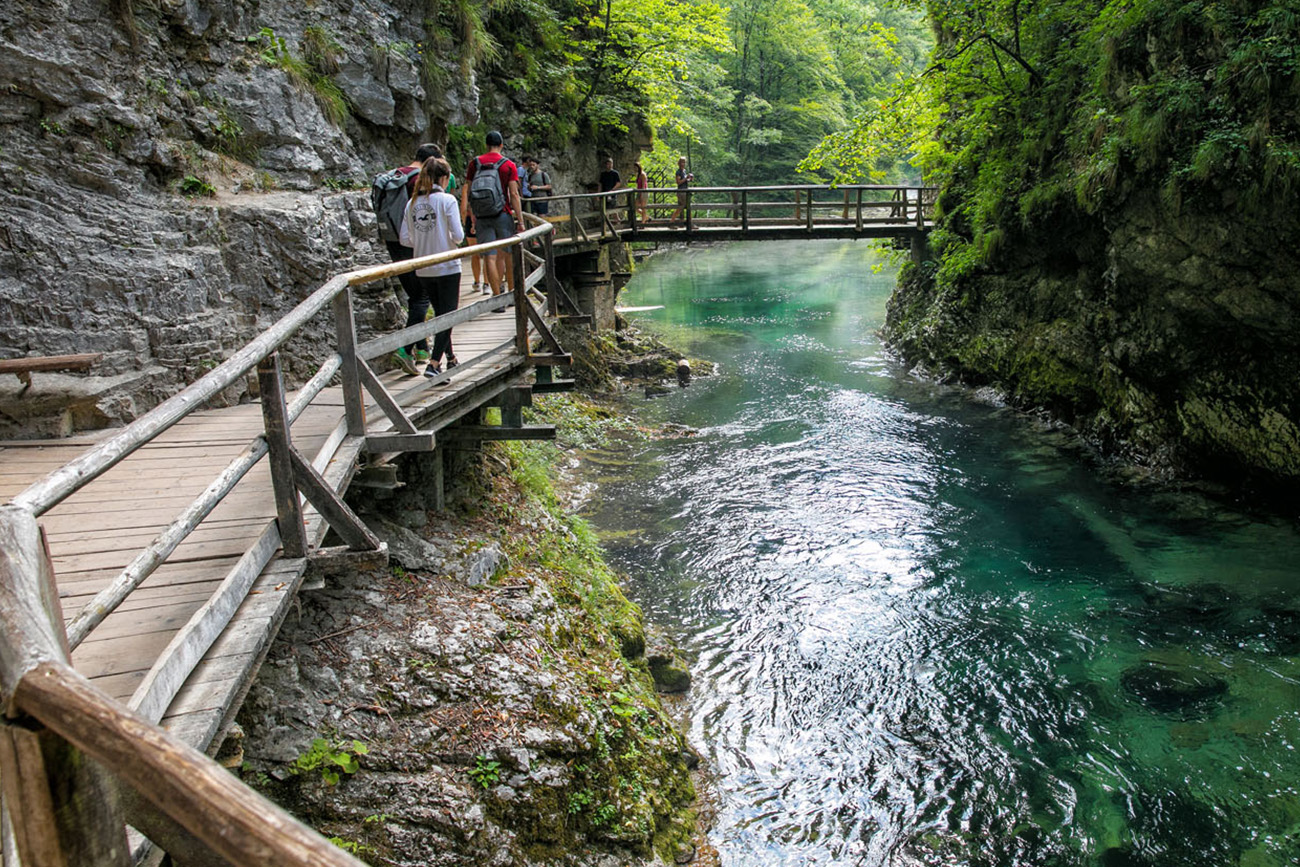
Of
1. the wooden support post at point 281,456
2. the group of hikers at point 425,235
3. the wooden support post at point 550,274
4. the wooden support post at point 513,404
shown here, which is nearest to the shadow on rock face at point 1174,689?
the wooden support post at point 513,404

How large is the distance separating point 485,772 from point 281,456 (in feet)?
7.80

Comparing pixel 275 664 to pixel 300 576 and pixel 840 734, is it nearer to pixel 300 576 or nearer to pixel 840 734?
pixel 300 576

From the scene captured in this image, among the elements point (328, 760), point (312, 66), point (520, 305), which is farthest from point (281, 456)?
point (312, 66)

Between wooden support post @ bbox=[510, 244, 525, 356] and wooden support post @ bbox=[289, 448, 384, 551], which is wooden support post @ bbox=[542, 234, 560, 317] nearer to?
wooden support post @ bbox=[510, 244, 525, 356]

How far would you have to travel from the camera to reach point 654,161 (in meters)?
35.4

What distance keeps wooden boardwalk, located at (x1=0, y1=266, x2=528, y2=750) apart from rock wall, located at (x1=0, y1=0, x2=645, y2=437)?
32.3 inches

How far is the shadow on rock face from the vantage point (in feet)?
24.3

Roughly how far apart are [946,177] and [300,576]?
19.1m

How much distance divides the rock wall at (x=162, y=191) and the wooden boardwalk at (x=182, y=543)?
0.82 m

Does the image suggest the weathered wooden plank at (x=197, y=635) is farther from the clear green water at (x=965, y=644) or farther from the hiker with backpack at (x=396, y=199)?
the clear green water at (x=965, y=644)

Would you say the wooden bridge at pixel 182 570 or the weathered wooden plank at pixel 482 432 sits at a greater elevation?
the wooden bridge at pixel 182 570

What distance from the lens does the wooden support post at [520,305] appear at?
24.8 feet

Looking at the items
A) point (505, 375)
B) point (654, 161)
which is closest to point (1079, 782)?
point (505, 375)

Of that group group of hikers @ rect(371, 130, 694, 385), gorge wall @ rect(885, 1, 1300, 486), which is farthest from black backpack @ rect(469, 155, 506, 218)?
gorge wall @ rect(885, 1, 1300, 486)
